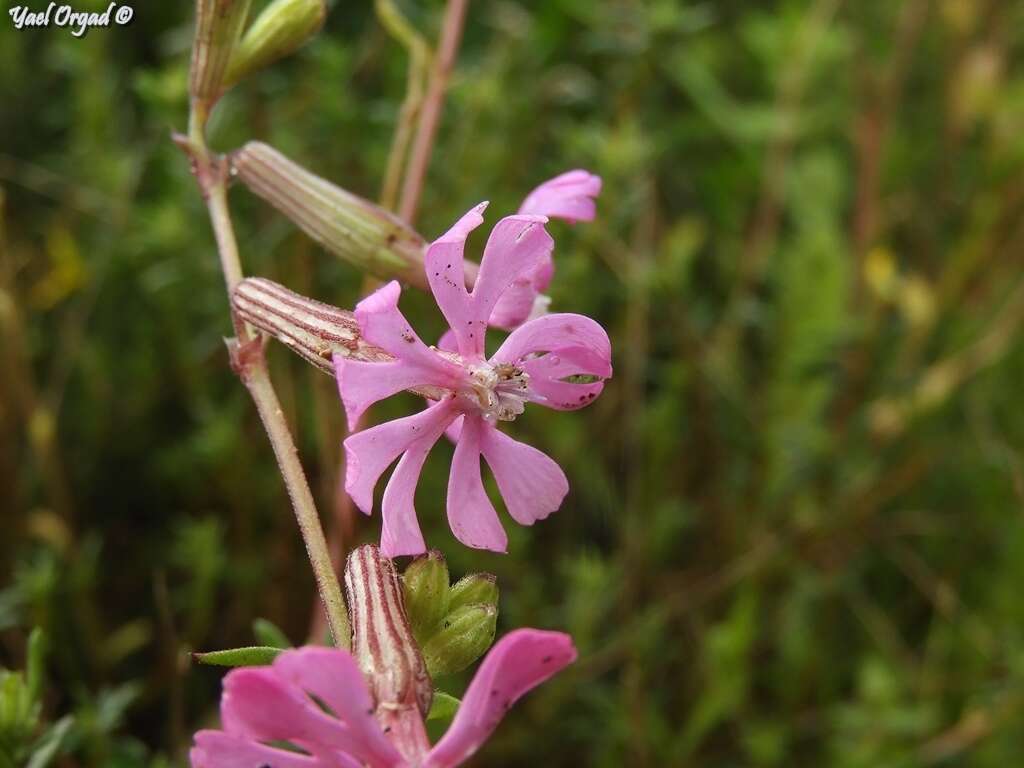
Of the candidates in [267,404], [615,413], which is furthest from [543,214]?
[615,413]

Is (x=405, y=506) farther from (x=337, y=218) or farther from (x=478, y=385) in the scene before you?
(x=337, y=218)

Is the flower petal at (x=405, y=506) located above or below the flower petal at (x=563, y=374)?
below

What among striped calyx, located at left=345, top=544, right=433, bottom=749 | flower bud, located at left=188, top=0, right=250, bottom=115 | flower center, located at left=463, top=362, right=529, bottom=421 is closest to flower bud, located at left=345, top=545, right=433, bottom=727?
striped calyx, located at left=345, top=544, right=433, bottom=749

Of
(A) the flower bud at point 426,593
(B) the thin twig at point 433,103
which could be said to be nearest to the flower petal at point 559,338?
(A) the flower bud at point 426,593

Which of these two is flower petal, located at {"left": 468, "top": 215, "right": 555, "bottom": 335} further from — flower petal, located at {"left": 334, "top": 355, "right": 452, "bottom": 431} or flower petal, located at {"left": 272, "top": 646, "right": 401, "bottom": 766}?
Answer: flower petal, located at {"left": 272, "top": 646, "right": 401, "bottom": 766}

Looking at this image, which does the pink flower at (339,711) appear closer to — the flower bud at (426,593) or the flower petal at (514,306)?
the flower bud at (426,593)

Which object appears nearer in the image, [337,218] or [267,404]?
[267,404]
